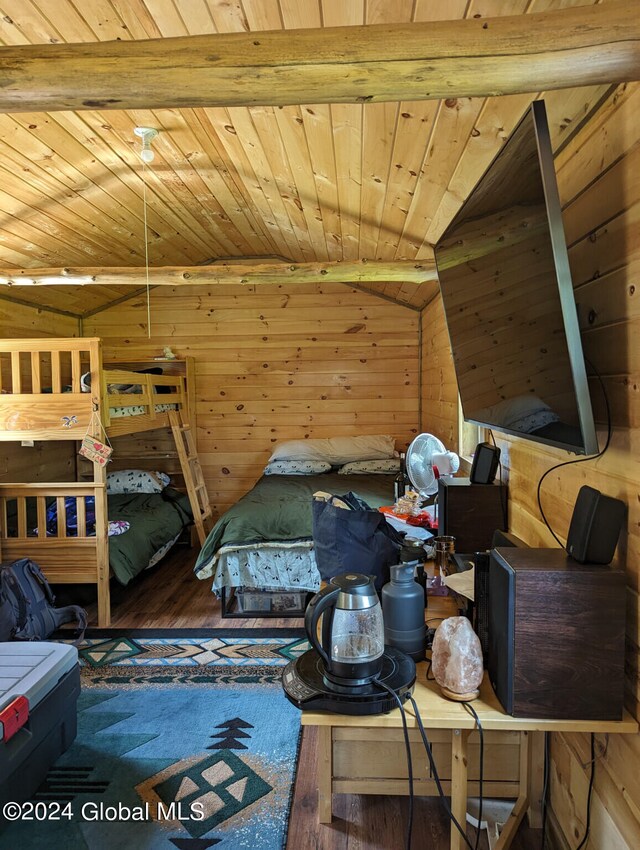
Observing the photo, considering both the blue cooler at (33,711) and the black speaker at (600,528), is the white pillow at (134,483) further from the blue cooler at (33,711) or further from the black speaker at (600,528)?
the black speaker at (600,528)

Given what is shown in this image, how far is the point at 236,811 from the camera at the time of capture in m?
1.73

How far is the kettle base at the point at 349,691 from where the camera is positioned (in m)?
1.10

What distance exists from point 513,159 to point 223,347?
430cm

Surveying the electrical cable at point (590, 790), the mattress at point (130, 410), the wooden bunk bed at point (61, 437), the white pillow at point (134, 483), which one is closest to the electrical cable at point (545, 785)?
the electrical cable at point (590, 790)

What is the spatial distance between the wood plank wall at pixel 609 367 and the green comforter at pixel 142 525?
2.69m

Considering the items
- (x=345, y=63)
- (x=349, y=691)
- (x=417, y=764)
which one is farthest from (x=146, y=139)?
(x=417, y=764)

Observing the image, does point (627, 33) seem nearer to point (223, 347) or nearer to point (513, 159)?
point (513, 159)

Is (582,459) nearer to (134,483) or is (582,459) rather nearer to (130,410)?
(130,410)

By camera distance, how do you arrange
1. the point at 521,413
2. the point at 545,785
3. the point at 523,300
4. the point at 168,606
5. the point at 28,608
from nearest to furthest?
the point at 523,300 → the point at 521,413 → the point at 545,785 → the point at 28,608 → the point at 168,606

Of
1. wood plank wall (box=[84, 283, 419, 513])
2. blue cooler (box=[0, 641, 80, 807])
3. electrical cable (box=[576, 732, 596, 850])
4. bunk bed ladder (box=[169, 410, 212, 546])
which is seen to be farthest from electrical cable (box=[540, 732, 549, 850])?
wood plank wall (box=[84, 283, 419, 513])

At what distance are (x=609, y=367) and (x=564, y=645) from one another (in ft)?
2.02

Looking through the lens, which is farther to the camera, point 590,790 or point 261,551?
point 261,551

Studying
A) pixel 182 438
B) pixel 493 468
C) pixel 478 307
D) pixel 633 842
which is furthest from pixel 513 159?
pixel 182 438

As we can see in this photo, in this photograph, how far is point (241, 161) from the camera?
2811mm
